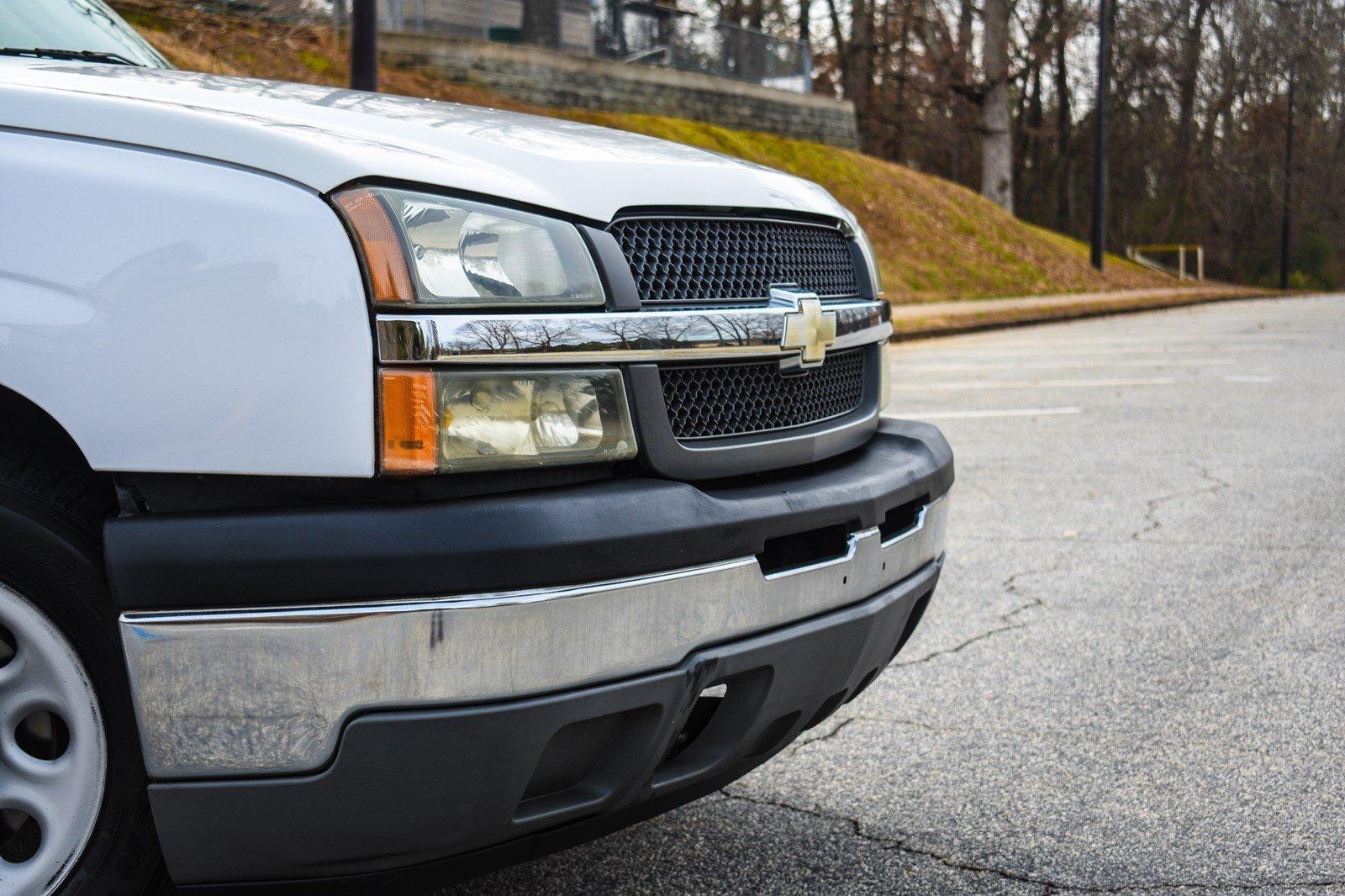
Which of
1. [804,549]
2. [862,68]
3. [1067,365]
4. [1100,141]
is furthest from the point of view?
[862,68]

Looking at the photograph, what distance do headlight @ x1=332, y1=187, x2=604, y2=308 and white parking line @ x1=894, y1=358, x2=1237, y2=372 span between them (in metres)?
11.6

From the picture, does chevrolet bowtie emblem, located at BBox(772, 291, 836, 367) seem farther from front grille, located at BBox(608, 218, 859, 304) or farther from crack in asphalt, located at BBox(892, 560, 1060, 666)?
crack in asphalt, located at BBox(892, 560, 1060, 666)

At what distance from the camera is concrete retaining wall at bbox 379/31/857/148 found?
77.4 feet

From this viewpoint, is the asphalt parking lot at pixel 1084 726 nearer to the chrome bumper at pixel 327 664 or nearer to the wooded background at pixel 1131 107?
the chrome bumper at pixel 327 664

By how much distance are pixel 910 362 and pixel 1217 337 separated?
218 inches

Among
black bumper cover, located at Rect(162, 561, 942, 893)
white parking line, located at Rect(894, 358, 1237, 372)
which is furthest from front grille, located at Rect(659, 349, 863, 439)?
white parking line, located at Rect(894, 358, 1237, 372)

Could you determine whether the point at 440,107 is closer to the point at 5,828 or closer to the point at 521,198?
the point at 521,198

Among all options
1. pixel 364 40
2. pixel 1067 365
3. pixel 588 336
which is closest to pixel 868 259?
pixel 588 336

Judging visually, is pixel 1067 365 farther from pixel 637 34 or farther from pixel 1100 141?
pixel 1100 141

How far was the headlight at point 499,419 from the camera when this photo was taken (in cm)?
182

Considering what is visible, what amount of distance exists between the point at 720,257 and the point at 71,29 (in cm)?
162

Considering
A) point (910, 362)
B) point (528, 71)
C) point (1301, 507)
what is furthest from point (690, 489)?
point (528, 71)

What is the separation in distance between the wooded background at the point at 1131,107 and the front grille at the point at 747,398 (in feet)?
104

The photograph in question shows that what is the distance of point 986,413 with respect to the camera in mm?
9836
